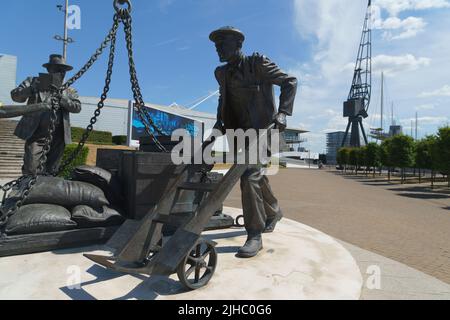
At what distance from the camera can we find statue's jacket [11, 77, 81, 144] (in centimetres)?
497

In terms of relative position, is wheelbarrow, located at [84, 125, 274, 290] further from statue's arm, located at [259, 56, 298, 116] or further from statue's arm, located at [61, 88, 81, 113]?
statue's arm, located at [61, 88, 81, 113]

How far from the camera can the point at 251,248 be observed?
3.30 meters

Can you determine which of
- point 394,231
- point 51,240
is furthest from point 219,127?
point 394,231

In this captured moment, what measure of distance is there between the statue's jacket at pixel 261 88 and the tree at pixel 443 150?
15.5 meters

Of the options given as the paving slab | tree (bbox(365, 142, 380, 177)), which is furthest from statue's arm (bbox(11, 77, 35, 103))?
tree (bbox(365, 142, 380, 177))

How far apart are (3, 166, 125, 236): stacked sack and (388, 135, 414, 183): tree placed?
2337cm

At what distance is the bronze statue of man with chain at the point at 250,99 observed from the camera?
10.7 ft

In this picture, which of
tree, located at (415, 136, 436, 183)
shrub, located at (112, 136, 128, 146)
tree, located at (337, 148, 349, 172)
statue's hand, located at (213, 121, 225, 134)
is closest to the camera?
statue's hand, located at (213, 121, 225, 134)

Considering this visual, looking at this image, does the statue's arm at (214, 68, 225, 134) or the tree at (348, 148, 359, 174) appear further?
→ the tree at (348, 148, 359, 174)

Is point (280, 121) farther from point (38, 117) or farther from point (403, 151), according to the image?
point (403, 151)

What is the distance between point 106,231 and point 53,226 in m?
0.54

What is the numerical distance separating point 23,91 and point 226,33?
143 inches

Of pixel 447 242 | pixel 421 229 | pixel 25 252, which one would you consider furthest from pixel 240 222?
pixel 421 229

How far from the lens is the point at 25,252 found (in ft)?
10.5
